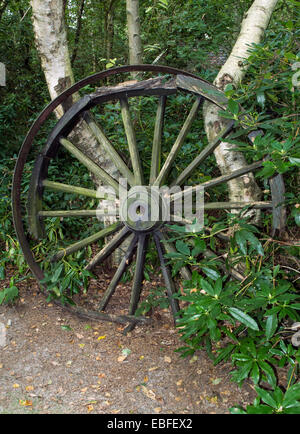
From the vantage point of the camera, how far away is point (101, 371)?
2.76 meters

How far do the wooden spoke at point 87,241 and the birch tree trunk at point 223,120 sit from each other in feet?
3.22

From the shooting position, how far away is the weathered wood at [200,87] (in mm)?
2756

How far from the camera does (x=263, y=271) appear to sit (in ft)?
7.77

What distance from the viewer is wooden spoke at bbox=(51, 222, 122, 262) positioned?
3104 mm

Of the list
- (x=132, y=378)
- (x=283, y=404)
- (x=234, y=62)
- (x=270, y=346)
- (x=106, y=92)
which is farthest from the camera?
(x=234, y=62)

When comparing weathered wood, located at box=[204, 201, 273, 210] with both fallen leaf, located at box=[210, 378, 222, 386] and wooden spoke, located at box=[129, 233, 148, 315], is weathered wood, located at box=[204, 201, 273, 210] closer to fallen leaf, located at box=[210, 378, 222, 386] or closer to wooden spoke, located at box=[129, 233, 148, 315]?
wooden spoke, located at box=[129, 233, 148, 315]

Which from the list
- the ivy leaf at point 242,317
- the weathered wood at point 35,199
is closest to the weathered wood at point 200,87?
the weathered wood at point 35,199

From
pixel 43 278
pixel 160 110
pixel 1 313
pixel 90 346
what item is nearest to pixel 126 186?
pixel 160 110

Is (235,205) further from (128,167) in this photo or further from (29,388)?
(29,388)

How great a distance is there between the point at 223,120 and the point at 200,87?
0.39m

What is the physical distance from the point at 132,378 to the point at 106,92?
2056 millimetres

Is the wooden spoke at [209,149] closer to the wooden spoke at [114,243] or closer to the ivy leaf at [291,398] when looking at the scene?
the wooden spoke at [114,243]

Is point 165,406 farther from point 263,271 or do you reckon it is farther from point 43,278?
point 43,278

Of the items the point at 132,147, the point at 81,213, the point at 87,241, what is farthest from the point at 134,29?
the point at 87,241
